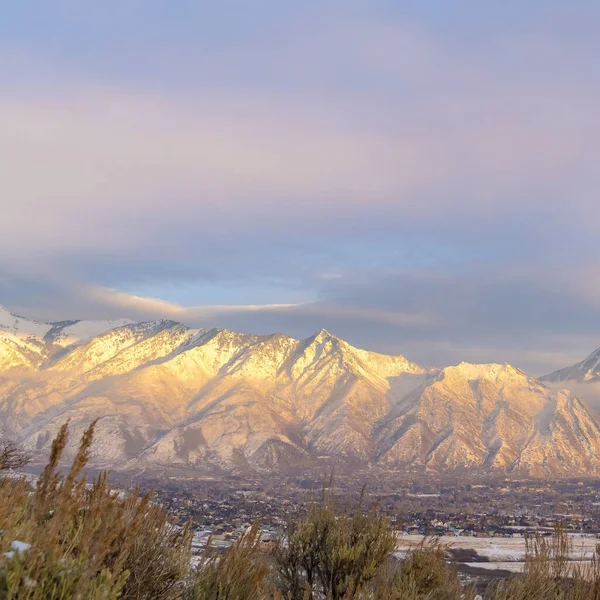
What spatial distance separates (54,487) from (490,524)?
11496cm

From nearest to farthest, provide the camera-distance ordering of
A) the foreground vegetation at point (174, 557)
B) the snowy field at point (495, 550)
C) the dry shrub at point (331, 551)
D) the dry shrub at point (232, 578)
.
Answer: the foreground vegetation at point (174, 557), the dry shrub at point (232, 578), the dry shrub at point (331, 551), the snowy field at point (495, 550)

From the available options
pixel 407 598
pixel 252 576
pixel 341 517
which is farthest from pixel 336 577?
pixel 252 576

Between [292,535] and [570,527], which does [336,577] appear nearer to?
[292,535]

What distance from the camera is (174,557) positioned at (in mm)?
10672

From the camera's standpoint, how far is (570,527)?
4109 inches

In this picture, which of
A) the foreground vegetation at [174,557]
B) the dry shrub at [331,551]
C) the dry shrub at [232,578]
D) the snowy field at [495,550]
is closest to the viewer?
the foreground vegetation at [174,557]

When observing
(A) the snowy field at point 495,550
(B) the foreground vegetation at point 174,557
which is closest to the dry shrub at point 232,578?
(B) the foreground vegetation at point 174,557

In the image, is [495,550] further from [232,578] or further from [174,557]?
[174,557]

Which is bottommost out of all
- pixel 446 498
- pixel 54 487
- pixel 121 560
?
pixel 446 498

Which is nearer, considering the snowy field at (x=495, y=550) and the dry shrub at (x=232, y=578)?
the dry shrub at (x=232, y=578)

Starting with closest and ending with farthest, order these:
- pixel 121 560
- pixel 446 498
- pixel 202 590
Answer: pixel 121 560 → pixel 202 590 → pixel 446 498

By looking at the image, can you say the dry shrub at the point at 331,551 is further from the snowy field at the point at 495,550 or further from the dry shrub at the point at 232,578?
the snowy field at the point at 495,550

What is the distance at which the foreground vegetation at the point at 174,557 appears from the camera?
576 cm

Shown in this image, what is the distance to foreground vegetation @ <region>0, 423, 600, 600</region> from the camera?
5.76 metres
